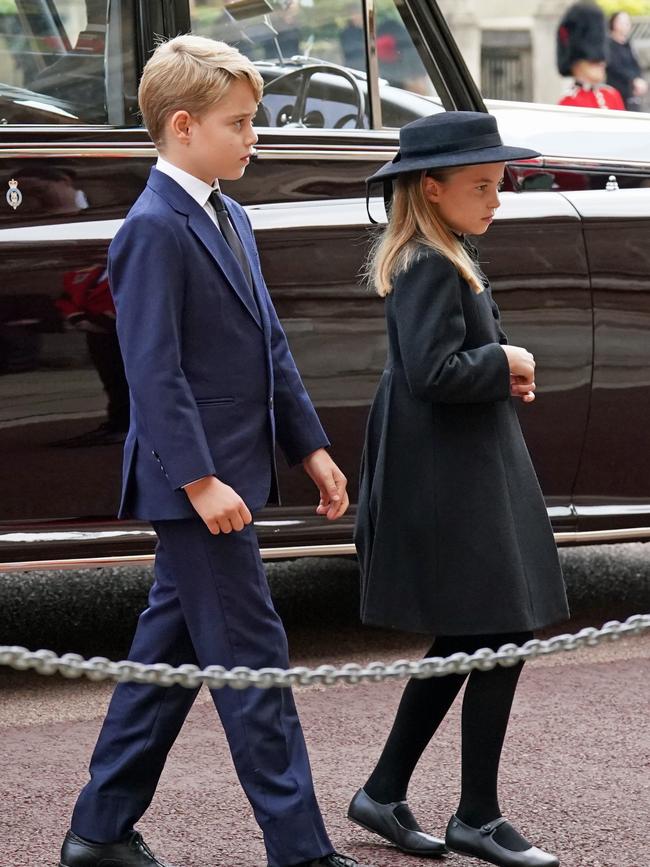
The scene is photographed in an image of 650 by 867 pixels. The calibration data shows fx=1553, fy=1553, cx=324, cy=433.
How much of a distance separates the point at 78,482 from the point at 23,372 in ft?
1.15

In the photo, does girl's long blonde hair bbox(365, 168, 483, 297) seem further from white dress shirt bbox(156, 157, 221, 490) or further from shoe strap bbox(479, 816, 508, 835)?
shoe strap bbox(479, 816, 508, 835)

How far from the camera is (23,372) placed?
4.18m

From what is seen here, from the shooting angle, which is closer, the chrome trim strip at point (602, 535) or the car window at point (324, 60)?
the car window at point (324, 60)

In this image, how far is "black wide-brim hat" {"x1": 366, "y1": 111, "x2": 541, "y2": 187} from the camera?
305cm


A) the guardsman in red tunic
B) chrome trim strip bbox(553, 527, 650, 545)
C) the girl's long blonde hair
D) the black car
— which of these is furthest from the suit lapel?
the guardsman in red tunic

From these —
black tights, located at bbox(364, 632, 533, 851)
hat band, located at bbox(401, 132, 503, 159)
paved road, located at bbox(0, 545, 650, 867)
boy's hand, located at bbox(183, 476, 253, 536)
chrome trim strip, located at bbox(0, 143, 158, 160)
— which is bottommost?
paved road, located at bbox(0, 545, 650, 867)

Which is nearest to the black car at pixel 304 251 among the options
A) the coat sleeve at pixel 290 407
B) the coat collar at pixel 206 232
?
the coat sleeve at pixel 290 407

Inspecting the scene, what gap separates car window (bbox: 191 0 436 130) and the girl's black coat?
62.6 inches

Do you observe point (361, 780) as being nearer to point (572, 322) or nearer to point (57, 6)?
point (572, 322)

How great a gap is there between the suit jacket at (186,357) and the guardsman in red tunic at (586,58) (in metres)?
5.14

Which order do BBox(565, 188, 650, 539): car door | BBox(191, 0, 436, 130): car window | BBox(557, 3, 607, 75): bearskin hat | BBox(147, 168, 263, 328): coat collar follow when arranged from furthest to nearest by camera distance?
BBox(557, 3, 607, 75): bearskin hat
BBox(565, 188, 650, 539): car door
BBox(191, 0, 436, 130): car window
BBox(147, 168, 263, 328): coat collar

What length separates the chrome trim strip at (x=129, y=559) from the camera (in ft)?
14.2

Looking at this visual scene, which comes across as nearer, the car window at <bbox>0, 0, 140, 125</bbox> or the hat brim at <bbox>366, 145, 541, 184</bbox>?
the hat brim at <bbox>366, 145, 541, 184</bbox>

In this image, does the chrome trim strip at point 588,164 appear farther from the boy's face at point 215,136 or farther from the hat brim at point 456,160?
the boy's face at point 215,136
